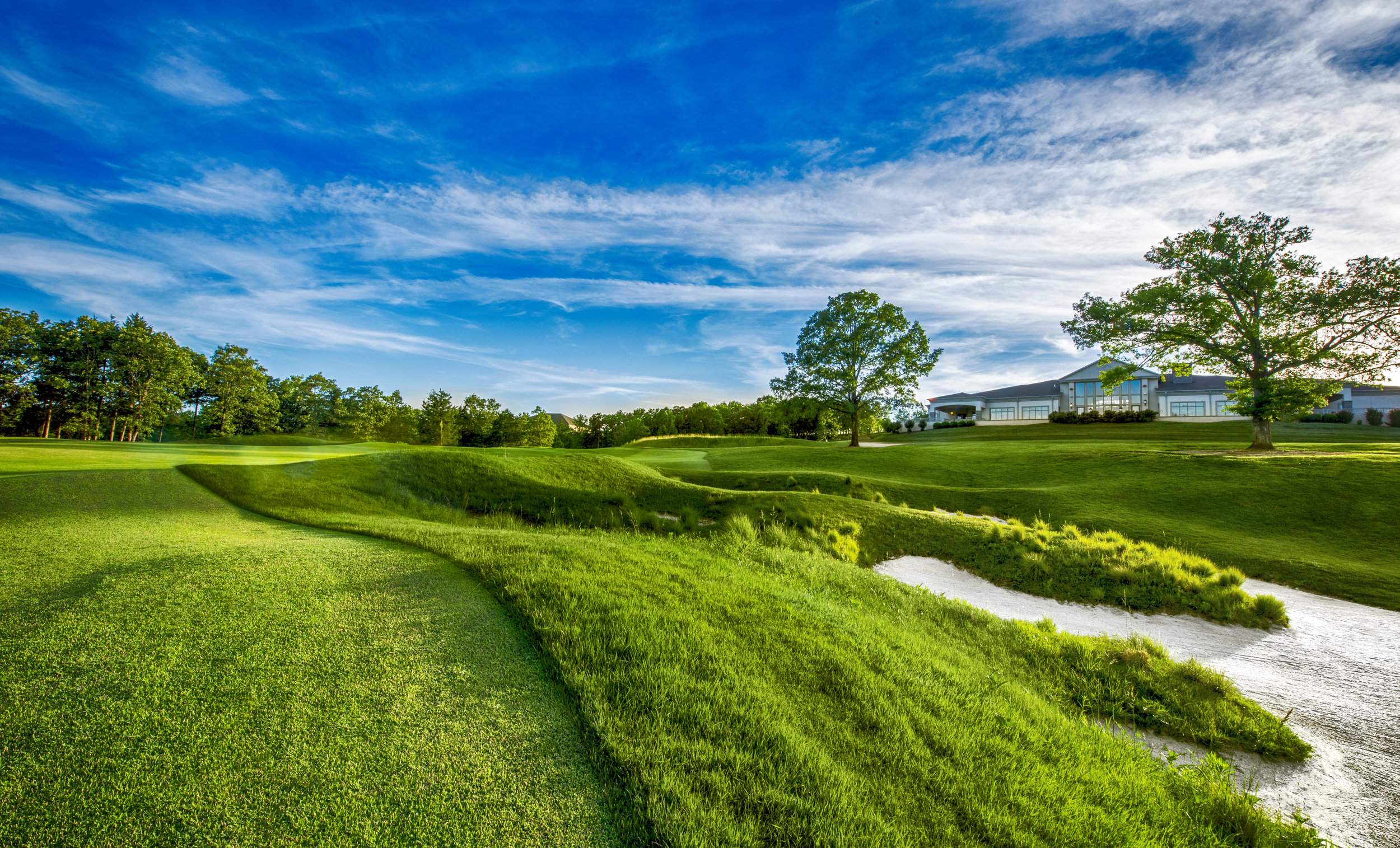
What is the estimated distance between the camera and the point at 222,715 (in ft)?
9.20

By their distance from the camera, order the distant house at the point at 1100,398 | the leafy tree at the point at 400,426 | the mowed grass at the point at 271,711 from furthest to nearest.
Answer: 1. the leafy tree at the point at 400,426
2. the distant house at the point at 1100,398
3. the mowed grass at the point at 271,711

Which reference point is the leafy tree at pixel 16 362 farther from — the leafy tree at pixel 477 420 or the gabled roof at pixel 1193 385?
the gabled roof at pixel 1193 385

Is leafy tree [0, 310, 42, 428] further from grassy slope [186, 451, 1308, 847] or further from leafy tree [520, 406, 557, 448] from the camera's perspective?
grassy slope [186, 451, 1308, 847]

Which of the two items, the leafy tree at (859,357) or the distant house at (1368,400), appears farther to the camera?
the distant house at (1368,400)

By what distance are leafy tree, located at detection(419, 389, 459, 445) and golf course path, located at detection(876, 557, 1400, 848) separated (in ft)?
180

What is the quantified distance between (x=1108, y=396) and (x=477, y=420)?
6720 cm

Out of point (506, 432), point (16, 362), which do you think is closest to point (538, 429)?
point (506, 432)

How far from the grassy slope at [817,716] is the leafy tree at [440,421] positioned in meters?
53.8

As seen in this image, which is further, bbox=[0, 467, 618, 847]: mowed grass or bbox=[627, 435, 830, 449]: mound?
bbox=[627, 435, 830, 449]: mound

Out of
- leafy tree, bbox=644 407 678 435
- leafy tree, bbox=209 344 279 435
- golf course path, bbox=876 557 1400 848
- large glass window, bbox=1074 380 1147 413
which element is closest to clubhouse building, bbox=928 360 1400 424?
large glass window, bbox=1074 380 1147 413

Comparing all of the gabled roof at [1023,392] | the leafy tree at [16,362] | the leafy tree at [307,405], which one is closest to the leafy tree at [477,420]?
the leafy tree at [307,405]

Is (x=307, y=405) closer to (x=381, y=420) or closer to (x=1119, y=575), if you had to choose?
(x=381, y=420)

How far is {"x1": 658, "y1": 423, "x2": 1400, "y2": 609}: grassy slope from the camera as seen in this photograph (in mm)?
11367

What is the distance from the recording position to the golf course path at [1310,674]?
4.48m
